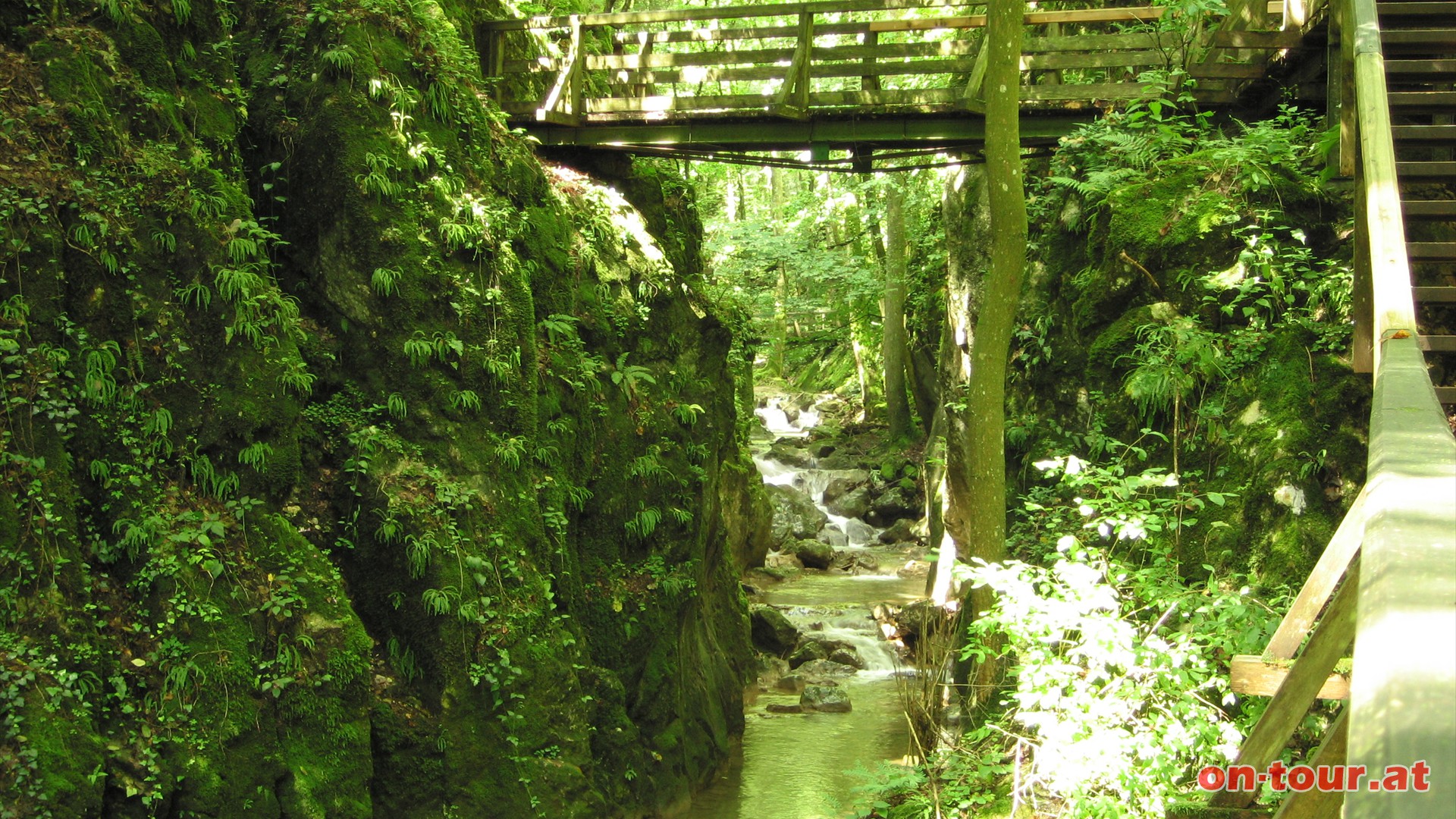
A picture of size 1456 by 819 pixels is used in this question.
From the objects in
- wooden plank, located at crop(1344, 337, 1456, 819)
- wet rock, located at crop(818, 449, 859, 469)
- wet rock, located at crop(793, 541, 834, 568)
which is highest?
wooden plank, located at crop(1344, 337, 1456, 819)

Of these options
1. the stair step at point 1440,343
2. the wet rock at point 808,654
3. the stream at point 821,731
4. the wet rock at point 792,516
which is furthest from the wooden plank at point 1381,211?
the wet rock at point 792,516

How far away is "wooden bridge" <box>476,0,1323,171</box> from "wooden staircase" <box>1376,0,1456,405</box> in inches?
108

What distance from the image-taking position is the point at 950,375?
1336cm

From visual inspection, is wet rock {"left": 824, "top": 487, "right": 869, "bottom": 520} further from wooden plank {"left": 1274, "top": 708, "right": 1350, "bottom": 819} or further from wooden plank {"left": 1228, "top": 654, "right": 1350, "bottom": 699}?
wooden plank {"left": 1274, "top": 708, "right": 1350, "bottom": 819}

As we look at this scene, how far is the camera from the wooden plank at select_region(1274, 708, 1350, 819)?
2.44 m

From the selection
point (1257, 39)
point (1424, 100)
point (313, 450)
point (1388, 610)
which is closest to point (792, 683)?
point (313, 450)

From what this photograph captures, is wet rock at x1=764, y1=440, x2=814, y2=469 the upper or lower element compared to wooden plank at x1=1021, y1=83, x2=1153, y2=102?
lower

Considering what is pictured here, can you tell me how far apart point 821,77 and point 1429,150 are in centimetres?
662

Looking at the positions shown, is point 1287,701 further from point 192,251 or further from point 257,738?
point 192,251

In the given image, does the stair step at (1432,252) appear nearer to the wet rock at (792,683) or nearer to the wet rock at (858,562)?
the wet rock at (792,683)

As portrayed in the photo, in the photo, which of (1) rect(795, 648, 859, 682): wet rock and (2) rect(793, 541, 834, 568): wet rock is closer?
(1) rect(795, 648, 859, 682): wet rock

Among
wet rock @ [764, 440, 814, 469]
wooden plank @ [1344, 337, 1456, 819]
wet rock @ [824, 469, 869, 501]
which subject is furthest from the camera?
wet rock @ [764, 440, 814, 469]

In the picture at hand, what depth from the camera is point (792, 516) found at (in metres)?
19.9

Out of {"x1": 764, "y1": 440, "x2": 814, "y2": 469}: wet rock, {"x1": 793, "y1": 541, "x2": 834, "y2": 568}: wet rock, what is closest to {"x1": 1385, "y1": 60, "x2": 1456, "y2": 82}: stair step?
{"x1": 793, "y1": 541, "x2": 834, "y2": 568}: wet rock
